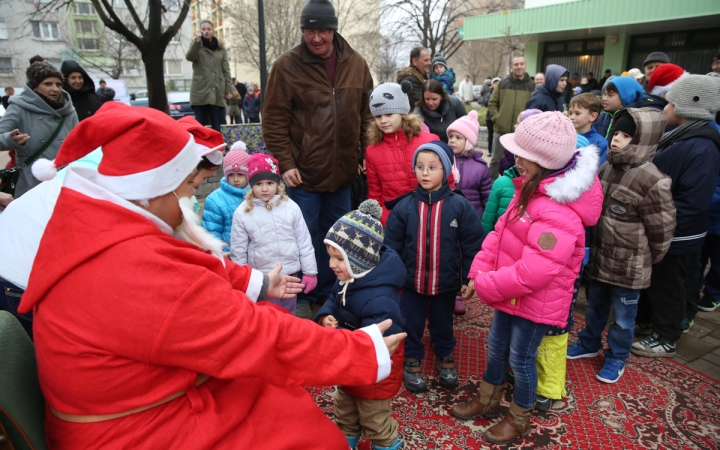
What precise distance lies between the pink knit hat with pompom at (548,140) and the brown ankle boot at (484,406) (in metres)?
1.39

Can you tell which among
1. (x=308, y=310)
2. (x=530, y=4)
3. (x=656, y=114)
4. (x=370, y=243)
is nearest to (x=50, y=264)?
(x=370, y=243)

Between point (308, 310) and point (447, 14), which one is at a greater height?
point (447, 14)

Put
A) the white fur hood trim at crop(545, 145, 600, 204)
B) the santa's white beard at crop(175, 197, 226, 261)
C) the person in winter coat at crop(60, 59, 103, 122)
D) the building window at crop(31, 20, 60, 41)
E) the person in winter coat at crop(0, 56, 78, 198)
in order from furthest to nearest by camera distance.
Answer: the building window at crop(31, 20, 60, 41) < the person in winter coat at crop(60, 59, 103, 122) < the person in winter coat at crop(0, 56, 78, 198) < the white fur hood trim at crop(545, 145, 600, 204) < the santa's white beard at crop(175, 197, 226, 261)

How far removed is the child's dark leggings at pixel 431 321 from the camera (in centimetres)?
333

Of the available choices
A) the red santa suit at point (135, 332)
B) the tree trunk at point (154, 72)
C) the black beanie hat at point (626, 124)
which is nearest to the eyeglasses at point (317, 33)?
the black beanie hat at point (626, 124)

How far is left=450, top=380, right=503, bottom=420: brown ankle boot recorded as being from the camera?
2908 millimetres

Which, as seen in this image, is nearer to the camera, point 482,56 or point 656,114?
point 656,114

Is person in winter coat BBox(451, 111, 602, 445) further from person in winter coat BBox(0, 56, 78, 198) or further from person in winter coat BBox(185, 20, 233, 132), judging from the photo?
person in winter coat BBox(185, 20, 233, 132)

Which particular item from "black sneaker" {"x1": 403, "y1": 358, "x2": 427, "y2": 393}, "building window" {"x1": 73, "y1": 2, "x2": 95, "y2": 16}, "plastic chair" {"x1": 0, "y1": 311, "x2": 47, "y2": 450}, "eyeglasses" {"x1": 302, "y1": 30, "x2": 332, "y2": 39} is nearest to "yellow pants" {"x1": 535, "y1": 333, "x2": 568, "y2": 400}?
"black sneaker" {"x1": 403, "y1": 358, "x2": 427, "y2": 393}

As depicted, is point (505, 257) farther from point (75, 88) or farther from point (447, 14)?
point (447, 14)

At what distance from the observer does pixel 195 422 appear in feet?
5.09

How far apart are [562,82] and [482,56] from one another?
122ft

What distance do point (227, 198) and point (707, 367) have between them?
157 inches

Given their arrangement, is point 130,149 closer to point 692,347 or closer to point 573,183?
point 573,183
